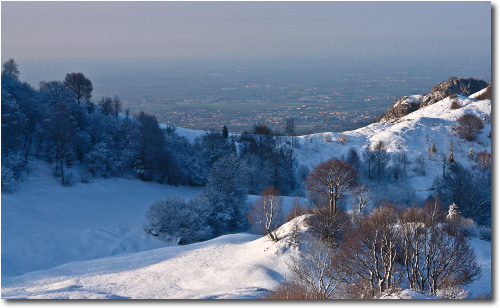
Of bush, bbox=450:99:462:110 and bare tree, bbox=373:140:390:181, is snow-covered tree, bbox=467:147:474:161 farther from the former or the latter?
bush, bbox=450:99:462:110

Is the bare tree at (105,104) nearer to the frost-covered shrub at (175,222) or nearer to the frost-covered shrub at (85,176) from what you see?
the frost-covered shrub at (85,176)

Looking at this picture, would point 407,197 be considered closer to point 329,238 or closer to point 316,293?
point 329,238

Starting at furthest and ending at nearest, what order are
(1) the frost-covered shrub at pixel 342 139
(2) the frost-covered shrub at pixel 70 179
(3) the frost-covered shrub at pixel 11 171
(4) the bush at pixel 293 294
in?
1. (1) the frost-covered shrub at pixel 342 139
2. (2) the frost-covered shrub at pixel 70 179
3. (3) the frost-covered shrub at pixel 11 171
4. (4) the bush at pixel 293 294

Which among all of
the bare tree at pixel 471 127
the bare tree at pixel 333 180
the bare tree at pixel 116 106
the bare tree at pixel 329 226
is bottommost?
the bare tree at pixel 329 226

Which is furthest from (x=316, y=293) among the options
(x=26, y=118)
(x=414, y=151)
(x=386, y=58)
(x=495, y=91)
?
(x=26, y=118)

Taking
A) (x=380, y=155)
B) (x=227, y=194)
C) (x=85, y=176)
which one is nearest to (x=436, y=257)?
(x=227, y=194)

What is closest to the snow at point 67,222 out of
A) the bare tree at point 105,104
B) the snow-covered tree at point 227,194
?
the snow-covered tree at point 227,194

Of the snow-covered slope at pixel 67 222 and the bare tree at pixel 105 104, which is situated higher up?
the bare tree at pixel 105 104
